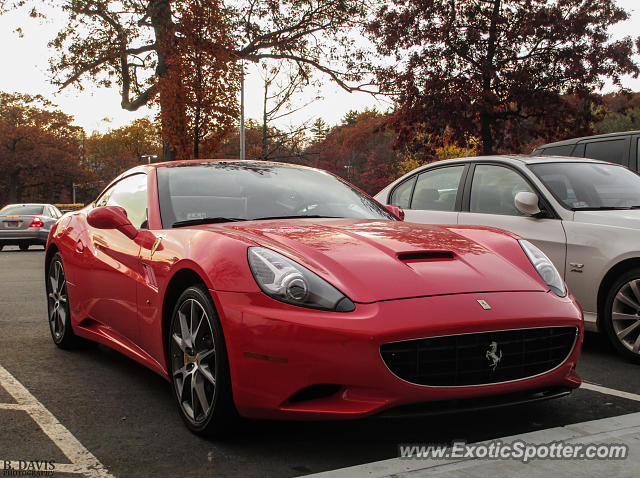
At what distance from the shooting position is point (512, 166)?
6418 mm

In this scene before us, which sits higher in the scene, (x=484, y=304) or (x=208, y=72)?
(x=208, y=72)

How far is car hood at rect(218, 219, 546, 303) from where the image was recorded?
3096 mm

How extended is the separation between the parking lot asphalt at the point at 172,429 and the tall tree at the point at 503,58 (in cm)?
1379

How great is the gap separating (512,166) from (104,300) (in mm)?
3681

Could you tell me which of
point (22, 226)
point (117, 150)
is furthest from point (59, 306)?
point (117, 150)

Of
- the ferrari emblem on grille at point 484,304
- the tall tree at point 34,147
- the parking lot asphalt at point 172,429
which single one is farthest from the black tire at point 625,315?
the tall tree at point 34,147

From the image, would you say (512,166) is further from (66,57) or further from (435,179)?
(66,57)

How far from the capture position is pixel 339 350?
2.86 metres

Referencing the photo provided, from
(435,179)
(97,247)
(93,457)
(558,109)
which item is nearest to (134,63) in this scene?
(558,109)

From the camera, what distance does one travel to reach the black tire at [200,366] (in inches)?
125

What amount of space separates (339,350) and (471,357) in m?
0.55

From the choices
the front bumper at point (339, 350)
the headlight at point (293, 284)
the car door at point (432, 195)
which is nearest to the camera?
the front bumper at point (339, 350)

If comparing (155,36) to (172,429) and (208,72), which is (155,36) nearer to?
(208,72)

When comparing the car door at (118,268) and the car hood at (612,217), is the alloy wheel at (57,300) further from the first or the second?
the car hood at (612,217)
